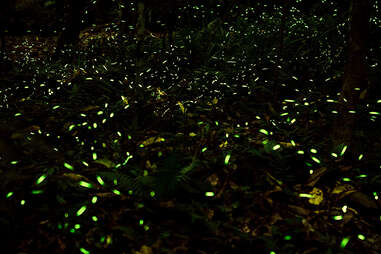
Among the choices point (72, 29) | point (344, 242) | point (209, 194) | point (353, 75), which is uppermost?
point (353, 75)

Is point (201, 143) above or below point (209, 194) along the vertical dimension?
below

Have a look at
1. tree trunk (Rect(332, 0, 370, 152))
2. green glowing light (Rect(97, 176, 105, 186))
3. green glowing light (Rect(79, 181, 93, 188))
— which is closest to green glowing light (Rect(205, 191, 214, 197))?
green glowing light (Rect(97, 176, 105, 186))

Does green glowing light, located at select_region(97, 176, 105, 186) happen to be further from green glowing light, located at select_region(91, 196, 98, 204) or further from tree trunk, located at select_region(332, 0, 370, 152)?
tree trunk, located at select_region(332, 0, 370, 152)

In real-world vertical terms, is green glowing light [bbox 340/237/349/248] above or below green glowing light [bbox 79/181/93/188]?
above

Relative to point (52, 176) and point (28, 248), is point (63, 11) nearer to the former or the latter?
point (52, 176)

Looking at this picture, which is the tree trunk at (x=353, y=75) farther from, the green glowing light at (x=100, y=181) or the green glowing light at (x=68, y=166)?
the green glowing light at (x=68, y=166)

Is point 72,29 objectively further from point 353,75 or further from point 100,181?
point 353,75

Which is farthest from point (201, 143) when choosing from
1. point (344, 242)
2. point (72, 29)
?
point (72, 29)

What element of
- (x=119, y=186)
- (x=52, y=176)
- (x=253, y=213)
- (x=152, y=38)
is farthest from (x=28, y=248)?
(x=152, y=38)
